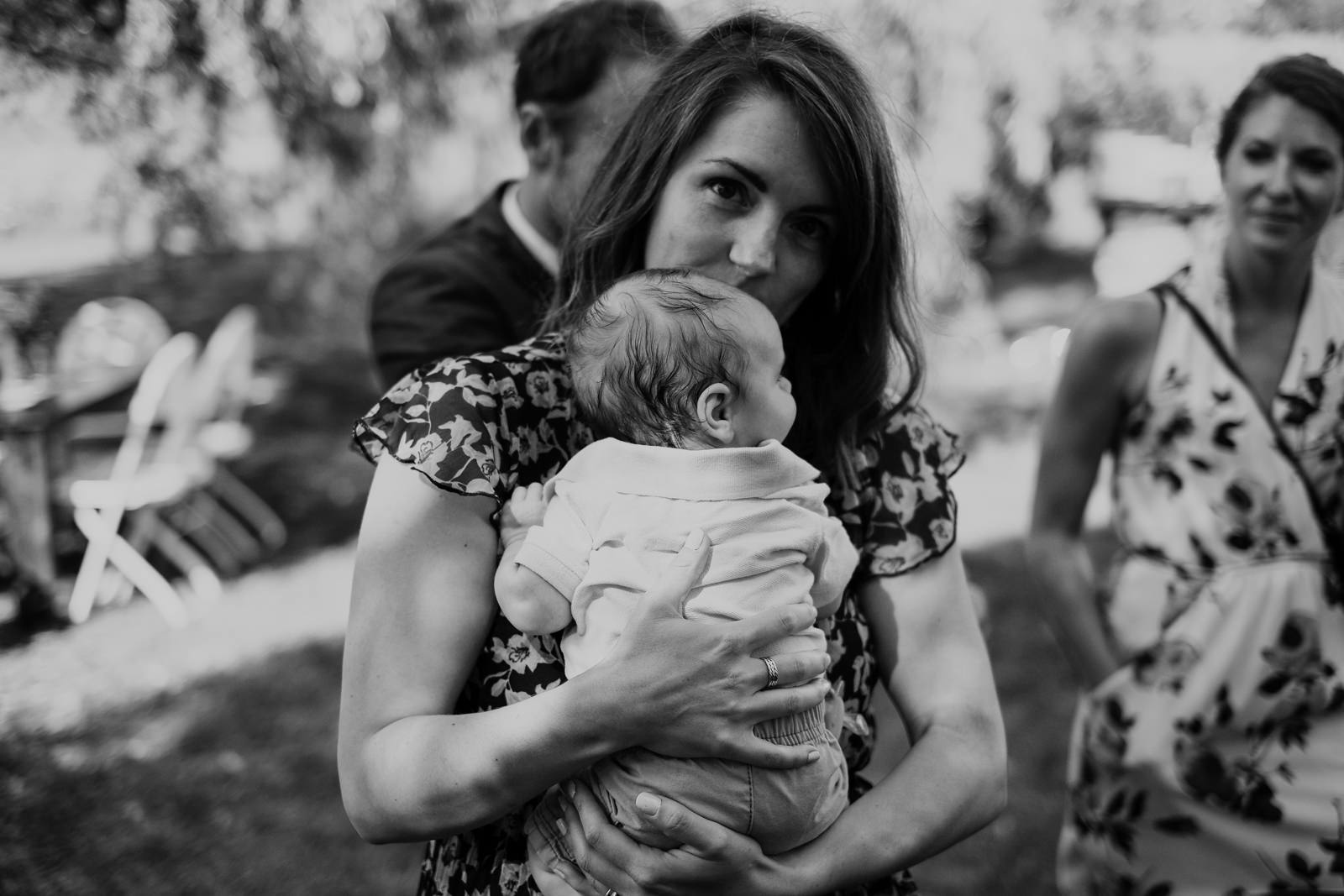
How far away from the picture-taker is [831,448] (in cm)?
179

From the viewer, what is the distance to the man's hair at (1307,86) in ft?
9.36

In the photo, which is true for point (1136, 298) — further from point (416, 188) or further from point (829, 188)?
point (416, 188)

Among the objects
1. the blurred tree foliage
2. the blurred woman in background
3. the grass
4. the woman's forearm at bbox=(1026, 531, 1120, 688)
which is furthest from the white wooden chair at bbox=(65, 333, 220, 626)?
the blurred woman in background

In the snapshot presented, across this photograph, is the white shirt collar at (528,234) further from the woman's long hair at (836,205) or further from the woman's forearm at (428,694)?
the woman's forearm at (428,694)

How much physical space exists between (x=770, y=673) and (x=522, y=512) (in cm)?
38

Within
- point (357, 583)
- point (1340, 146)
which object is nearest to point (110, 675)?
point (357, 583)

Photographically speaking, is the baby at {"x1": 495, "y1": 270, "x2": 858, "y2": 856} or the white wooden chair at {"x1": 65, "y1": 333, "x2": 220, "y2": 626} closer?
the baby at {"x1": 495, "y1": 270, "x2": 858, "y2": 856}

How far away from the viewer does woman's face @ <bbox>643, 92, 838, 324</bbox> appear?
5.44ft

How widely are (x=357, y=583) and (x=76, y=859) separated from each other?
325 centimetres

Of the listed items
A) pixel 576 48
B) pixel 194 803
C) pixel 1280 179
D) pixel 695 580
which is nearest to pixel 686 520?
pixel 695 580

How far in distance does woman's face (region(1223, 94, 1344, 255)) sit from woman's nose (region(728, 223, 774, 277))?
1773 millimetres

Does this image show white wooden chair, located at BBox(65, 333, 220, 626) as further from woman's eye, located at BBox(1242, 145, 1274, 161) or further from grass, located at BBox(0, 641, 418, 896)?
woman's eye, located at BBox(1242, 145, 1274, 161)

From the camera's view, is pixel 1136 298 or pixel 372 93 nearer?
pixel 1136 298

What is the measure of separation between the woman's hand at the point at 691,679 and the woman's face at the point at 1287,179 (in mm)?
2071
